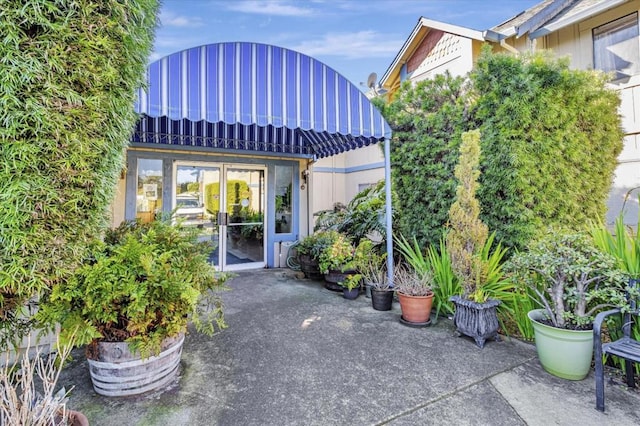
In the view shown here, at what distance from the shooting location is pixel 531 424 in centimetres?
205

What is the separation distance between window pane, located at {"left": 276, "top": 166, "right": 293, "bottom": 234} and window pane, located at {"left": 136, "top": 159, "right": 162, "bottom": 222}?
2452 millimetres

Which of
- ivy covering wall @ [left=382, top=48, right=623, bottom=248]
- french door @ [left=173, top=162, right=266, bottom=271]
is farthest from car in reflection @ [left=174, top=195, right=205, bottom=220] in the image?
ivy covering wall @ [left=382, top=48, right=623, bottom=248]

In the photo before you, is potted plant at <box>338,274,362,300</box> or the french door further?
the french door

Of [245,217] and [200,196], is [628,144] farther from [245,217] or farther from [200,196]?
[200,196]

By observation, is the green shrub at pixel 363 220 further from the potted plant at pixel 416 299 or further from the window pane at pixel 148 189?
the window pane at pixel 148 189

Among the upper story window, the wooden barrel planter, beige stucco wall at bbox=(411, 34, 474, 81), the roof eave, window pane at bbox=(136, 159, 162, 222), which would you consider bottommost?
the wooden barrel planter

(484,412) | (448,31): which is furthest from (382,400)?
(448,31)

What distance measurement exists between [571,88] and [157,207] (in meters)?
7.06

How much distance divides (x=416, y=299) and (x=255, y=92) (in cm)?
317

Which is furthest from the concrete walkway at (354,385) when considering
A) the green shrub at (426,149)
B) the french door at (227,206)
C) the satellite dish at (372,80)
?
the satellite dish at (372,80)

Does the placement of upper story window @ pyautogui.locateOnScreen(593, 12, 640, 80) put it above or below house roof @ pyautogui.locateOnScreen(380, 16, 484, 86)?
below

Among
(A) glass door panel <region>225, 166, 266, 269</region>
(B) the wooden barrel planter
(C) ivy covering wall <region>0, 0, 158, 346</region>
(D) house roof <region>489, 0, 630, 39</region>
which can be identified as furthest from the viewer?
(A) glass door panel <region>225, 166, 266, 269</region>

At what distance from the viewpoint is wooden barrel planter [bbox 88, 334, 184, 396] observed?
229 centimetres

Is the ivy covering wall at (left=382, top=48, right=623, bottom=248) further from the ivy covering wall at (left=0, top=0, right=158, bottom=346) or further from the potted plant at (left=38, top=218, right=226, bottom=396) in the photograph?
the ivy covering wall at (left=0, top=0, right=158, bottom=346)
